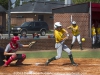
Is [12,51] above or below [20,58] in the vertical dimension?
above

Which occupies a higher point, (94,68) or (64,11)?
(64,11)

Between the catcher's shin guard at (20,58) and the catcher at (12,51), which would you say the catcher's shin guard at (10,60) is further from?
the catcher's shin guard at (20,58)

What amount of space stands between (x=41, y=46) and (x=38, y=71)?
376 inches

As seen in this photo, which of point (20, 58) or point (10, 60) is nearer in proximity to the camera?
point (10, 60)

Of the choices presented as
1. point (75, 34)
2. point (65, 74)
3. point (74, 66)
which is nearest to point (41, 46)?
point (75, 34)

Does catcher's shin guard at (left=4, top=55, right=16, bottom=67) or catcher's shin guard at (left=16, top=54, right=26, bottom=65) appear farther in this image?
catcher's shin guard at (left=16, top=54, right=26, bottom=65)

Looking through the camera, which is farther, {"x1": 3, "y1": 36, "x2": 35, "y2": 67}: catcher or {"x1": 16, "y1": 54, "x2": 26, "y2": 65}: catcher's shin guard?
{"x1": 16, "y1": 54, "x2": 26, "y2": 65}: catcher's shin guard

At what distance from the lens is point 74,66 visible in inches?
496

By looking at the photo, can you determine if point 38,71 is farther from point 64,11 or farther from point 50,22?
point 50,22

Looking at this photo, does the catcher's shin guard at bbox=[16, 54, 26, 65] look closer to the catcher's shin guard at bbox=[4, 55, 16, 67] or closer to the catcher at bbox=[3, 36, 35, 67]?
the catcher at bbox=[3, 36, 35, 67]

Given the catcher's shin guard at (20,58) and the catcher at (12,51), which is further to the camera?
the catcher's shin guard at (20,58)

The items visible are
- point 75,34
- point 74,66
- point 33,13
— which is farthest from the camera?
point 33,13

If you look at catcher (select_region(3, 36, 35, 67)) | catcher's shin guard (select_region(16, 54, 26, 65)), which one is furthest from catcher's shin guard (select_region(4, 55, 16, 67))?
catcher's shin guard (select_region(16, 54, 26, 65))

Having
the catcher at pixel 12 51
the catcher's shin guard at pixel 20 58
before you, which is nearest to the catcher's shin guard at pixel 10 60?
the catcher at pixel 12 51
